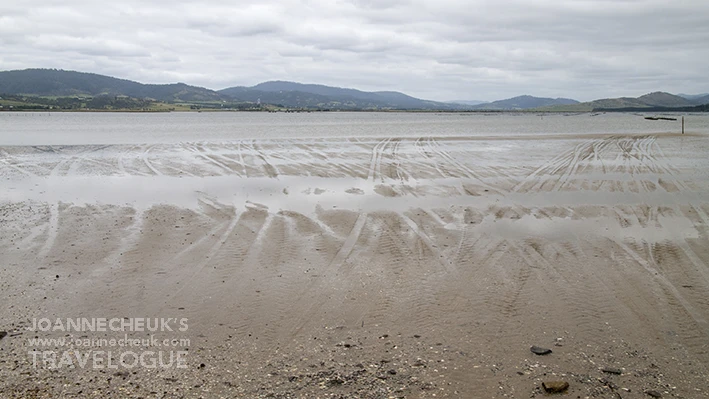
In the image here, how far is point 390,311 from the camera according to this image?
24.0ft

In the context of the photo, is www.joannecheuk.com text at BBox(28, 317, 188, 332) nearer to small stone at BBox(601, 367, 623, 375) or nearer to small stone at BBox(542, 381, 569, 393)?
small stone at BBox(542, 381, 569, 393)

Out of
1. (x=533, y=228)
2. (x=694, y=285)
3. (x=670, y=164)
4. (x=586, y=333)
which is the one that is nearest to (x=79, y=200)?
(x=533, y=228)

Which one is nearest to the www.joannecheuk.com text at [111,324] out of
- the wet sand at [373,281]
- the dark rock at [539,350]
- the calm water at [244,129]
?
the wet sand at [373,281]

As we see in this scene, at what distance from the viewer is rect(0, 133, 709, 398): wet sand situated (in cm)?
563

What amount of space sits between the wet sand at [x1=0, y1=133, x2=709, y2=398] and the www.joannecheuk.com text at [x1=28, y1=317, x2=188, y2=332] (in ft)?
0.57

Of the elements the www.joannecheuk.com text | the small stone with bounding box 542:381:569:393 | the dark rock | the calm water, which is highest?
the calm water

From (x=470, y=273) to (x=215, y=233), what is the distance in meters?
5.66

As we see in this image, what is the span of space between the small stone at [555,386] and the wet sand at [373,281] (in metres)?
0.08

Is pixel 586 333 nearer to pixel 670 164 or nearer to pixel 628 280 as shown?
pixel 628 280

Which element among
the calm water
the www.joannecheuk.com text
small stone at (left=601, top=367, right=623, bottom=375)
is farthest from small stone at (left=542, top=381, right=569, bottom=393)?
the calm water

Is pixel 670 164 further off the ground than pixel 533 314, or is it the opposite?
pixel 670 164

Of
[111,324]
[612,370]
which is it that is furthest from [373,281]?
[111,324]

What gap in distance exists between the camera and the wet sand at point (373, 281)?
18.5ft

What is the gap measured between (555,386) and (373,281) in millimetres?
3659
